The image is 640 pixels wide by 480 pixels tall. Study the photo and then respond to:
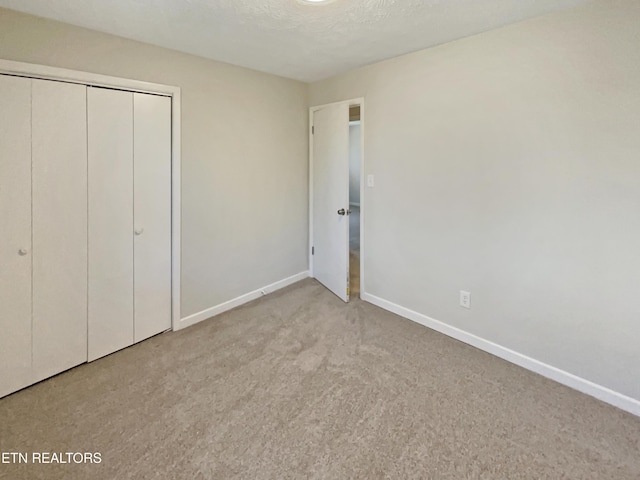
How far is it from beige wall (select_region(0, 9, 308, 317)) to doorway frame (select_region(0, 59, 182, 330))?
0.05 metres

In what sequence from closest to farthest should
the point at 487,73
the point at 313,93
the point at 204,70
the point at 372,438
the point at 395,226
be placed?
the point at 372,438
the point at 487,73
the point at 204,70
the point at 395,226
the point at 313,93

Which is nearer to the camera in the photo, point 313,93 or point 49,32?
point 49,32

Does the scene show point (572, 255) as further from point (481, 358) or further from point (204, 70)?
point (204, 70)

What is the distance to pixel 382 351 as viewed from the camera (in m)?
2.53

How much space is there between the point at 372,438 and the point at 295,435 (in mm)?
386

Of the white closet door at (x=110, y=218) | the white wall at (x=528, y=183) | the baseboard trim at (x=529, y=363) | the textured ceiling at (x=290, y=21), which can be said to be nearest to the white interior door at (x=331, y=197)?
the white wall at (x=528, y=183)

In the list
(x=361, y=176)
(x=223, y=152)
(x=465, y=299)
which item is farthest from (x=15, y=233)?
(x=465, y=299)

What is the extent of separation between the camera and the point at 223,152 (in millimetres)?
3074

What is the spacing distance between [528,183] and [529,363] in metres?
1.20

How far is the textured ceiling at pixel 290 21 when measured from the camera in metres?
1.90

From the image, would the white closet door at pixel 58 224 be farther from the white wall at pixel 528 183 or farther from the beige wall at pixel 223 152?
the white wall at pixel 528 183

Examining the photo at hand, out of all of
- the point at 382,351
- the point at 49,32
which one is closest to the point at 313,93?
the point at 49,32

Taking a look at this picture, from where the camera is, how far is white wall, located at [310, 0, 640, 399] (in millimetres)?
1867

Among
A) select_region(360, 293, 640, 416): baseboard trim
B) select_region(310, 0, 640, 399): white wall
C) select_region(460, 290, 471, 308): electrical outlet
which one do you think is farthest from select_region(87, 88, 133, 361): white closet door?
select_region(460, 290, 471, 308): electrical outlet
